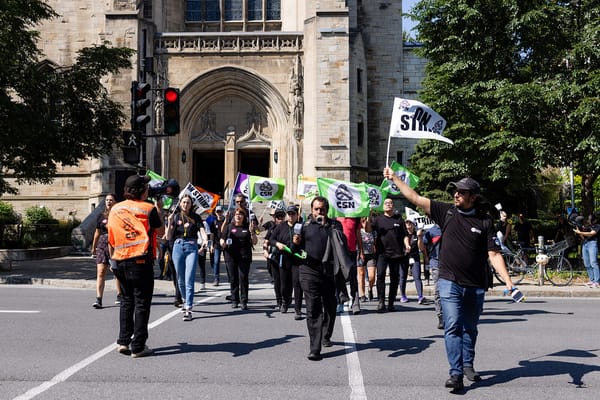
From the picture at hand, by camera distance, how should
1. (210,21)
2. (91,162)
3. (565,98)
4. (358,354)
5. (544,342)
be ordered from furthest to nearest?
1. (210,21)
2. (91,162)
3. (565,98)
4. (544,342)
5. (358,354)

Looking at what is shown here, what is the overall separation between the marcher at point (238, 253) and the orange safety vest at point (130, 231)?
369 centimetres

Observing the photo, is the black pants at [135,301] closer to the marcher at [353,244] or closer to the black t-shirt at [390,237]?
the marcher at [353,244]

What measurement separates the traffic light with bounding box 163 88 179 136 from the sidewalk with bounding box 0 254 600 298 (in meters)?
3.46

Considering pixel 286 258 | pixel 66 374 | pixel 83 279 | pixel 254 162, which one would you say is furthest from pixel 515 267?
pixel 254 162

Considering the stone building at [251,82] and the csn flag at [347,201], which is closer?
the csn flag at [347,201]

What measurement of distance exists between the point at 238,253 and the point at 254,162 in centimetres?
2221

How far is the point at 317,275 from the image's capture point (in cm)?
659

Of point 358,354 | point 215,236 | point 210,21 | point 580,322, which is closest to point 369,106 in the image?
point 210,21

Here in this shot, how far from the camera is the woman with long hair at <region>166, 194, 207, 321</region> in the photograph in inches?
344

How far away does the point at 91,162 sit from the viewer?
98.1ft

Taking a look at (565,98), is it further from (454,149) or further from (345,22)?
(345,22)

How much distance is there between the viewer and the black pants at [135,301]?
6273 mm

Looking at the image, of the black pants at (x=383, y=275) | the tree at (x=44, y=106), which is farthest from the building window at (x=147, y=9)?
the black pants at (x=383, y=275)

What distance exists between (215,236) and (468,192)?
980 cm
